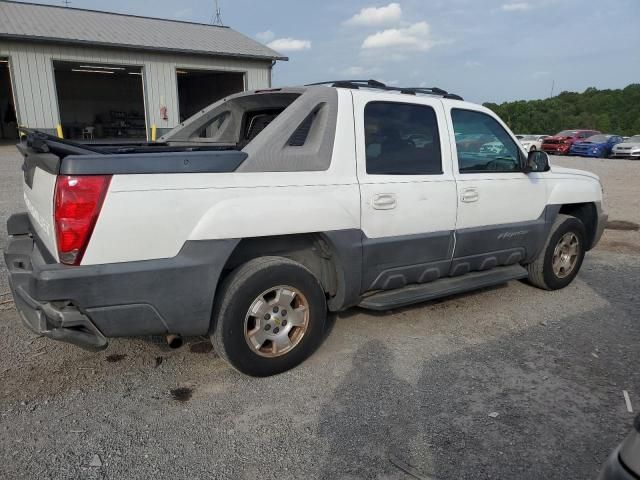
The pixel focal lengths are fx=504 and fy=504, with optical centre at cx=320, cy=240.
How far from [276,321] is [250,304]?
0.89 ft

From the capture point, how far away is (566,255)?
5.37m

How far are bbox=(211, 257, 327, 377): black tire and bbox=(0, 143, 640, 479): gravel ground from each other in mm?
132

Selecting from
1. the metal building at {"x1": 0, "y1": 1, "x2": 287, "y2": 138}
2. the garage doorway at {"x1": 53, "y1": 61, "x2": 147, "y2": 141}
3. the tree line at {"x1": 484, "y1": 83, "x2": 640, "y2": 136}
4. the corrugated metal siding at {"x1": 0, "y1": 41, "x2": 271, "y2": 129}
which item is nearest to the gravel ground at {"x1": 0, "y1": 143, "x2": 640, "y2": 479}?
the corrugated metal siding at {"x1": 0, "y1": 41, "x2": 271, "y2": 129}

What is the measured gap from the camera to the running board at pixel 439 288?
3.88 meters

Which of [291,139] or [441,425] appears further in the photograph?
[291,139]

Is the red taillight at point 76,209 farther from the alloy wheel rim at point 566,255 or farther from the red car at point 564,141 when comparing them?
the red car at point 564,141

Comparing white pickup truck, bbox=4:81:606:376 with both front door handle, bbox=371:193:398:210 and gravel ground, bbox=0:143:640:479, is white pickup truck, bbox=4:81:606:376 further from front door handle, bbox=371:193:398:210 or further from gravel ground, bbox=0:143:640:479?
gravel ground, bbox=0:143:640:479

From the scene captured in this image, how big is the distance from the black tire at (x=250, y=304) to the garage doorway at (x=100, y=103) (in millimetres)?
28462

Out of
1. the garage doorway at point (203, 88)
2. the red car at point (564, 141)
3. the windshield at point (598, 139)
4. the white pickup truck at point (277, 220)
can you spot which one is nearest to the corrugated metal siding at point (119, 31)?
the garage doorway at point (203, 88)

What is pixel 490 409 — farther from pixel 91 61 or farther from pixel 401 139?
pixel 91 61

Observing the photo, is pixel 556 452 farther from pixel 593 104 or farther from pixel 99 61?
pixel 593 104

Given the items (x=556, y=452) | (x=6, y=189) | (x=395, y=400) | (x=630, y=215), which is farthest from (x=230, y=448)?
(x=6, y=189)

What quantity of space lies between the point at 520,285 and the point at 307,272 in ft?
10.3

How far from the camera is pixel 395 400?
10.5 feet
